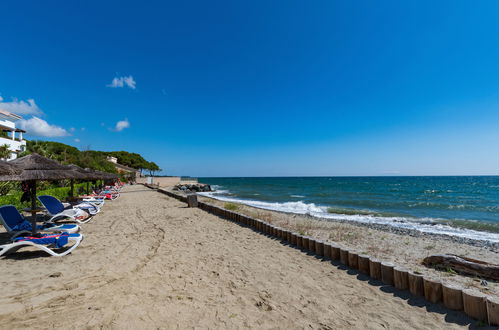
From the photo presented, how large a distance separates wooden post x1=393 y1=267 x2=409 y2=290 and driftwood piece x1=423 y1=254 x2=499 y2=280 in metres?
2.08

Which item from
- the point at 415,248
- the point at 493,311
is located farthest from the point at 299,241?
the point at 415,248

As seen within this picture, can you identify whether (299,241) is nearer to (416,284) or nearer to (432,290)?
(416,284)

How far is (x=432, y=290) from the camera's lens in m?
3.13

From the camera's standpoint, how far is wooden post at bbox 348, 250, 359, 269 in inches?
166

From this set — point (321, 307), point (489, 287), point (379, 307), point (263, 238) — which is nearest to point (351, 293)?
point (379, 307)

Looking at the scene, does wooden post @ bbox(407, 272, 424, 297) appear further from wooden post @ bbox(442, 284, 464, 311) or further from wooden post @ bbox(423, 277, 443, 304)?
wooden post @ bbox(442, 284, 464, 311)

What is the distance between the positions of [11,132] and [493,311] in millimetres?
41260

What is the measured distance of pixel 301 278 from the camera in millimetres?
3936

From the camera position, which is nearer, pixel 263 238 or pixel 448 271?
pixel 448 271

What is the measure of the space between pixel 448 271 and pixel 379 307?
2675 mm

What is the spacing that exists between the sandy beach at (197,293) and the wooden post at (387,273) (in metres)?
0.18

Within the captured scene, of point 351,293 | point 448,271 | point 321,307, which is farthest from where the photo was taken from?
point 448,271

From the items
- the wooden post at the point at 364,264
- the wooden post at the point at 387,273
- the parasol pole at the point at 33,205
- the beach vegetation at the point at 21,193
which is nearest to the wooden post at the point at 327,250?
the wooden post at the point at 364,264

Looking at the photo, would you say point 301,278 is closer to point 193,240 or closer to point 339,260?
point 339,260
